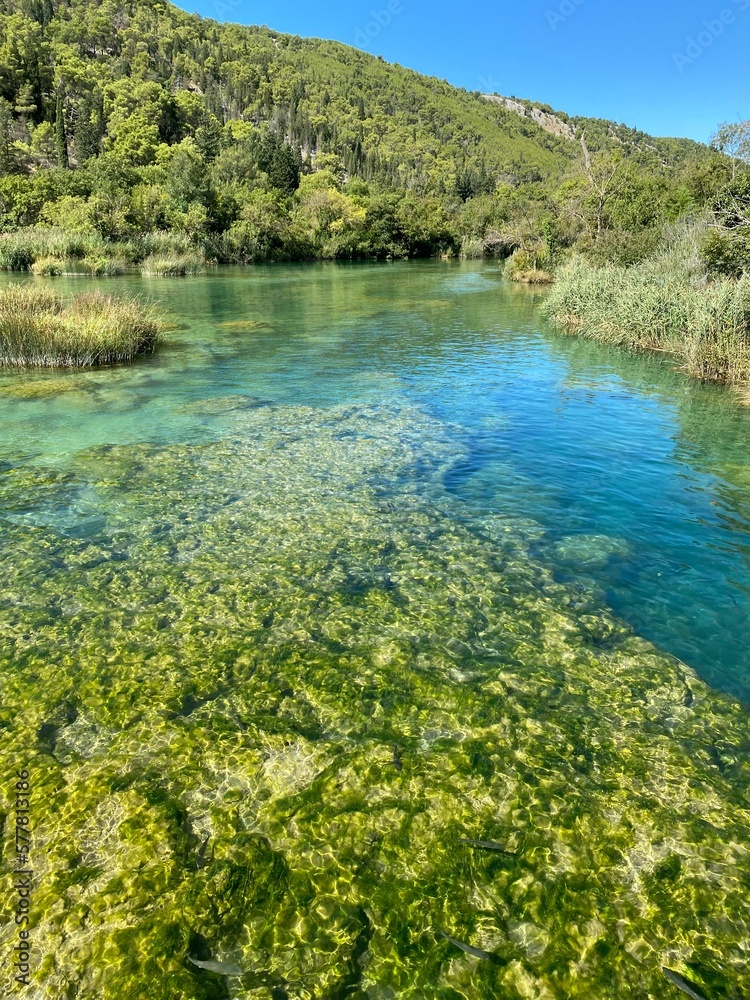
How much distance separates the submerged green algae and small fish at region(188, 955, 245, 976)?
0.12 feet

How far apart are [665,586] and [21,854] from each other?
6492 millimetres

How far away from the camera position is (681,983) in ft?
9.62

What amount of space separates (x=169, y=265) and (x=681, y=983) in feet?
164

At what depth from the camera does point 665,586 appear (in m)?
6.78

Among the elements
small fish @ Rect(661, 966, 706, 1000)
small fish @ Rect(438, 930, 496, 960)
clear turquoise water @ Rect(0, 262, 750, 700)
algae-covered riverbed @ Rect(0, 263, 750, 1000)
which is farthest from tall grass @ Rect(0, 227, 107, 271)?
small fish @ Rect(661, 966, 706, 1000)

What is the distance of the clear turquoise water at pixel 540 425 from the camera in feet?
22.7

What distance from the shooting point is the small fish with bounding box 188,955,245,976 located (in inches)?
116

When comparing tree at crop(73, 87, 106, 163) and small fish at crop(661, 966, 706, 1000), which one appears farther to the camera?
tree at crop(73, 87, 106, 163)

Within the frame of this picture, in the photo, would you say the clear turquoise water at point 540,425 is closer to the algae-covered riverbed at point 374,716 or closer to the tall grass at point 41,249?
the algae-covered riverbed at point 374,716

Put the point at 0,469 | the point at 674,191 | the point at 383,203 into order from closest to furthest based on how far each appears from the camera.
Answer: the point at 0,469 → the point at 674,191 → the point at 383,203

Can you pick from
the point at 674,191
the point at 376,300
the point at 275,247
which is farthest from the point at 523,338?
the point at 275,247

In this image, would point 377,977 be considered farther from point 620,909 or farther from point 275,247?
point 275,247

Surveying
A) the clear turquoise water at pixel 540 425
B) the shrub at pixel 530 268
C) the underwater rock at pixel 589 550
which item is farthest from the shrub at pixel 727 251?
the shrub at pixel 530 268

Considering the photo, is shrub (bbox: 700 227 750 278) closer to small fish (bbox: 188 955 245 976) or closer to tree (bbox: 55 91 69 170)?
small fish (bbox: 188 955 245 976)
